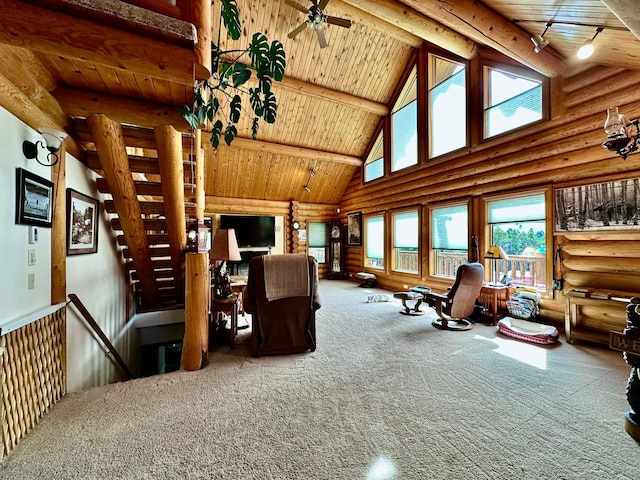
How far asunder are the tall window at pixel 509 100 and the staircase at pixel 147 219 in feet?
15.9

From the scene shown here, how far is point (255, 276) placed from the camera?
2.89 meters

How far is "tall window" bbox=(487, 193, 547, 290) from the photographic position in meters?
4.06

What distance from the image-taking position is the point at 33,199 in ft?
6.18

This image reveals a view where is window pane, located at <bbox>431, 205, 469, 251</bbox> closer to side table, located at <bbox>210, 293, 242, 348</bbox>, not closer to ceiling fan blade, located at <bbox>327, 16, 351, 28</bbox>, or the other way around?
ceiling fan blade, located at <bbox>327, 16, 351, 28</bbox>

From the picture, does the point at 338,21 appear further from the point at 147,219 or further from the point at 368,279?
the point at 368,279

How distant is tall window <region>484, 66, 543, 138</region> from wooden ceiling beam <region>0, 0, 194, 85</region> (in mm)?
4833

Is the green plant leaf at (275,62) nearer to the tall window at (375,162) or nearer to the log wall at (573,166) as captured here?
the log wall at (573,166)

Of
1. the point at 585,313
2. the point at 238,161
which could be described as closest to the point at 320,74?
the point at 238,161

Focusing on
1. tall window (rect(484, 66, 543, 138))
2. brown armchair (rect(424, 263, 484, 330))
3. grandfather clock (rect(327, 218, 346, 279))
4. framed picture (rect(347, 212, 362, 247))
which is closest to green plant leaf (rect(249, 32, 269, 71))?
brown armchair (rect(424, 263, 484, 330))

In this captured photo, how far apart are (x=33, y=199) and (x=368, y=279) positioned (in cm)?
681

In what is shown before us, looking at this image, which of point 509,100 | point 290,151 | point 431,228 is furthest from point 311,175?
point 509,100

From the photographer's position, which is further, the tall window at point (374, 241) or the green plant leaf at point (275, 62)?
the tall window at point (374, 241)

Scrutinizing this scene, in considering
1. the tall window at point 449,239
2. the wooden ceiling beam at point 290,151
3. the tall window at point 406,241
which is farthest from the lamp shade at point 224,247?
the tall window at point 406,241

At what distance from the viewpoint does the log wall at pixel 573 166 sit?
3.15 metres
